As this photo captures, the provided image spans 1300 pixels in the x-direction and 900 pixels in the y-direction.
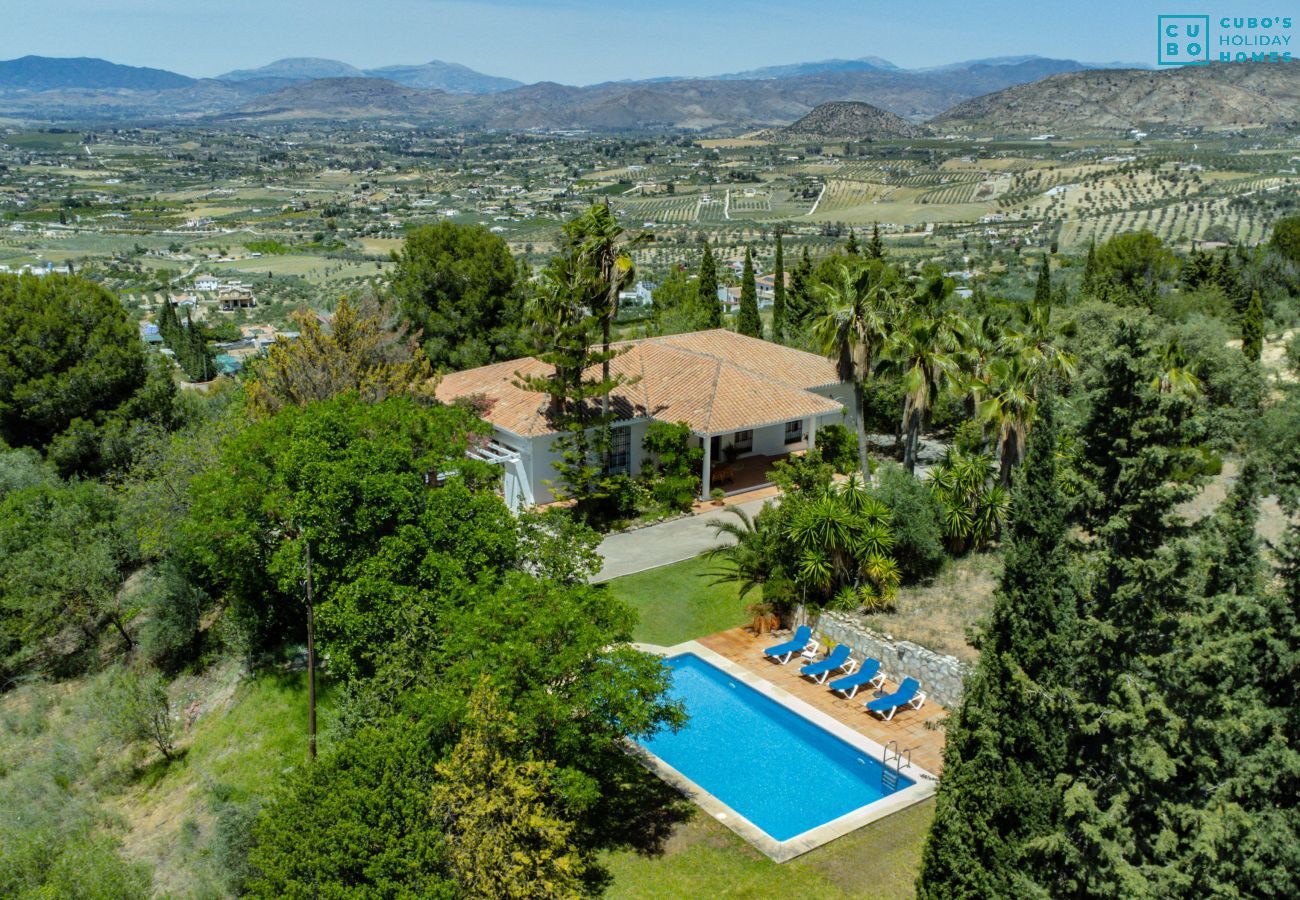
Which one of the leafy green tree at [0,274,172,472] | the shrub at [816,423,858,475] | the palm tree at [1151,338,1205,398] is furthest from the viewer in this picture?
the shrub at [816,423,858,475]

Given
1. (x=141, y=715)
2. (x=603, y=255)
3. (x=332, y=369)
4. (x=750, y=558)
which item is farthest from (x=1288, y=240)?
(x=141, y=715)

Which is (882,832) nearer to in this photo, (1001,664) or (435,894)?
(1001,664)

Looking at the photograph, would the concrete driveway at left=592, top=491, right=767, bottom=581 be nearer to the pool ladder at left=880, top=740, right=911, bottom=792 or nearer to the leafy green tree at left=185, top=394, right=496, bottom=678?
the leafy green tree at left=185, top=394, right=496, bottom=678

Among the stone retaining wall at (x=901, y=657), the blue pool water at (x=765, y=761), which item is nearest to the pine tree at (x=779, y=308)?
the stone retaining wall at (x=901, y=657)

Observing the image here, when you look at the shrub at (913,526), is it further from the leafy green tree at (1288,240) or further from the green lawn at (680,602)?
the leafy green tree at (1288,240)

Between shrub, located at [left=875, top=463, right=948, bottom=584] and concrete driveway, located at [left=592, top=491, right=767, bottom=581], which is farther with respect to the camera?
concrete driveway, located at [left=592, top=491, right=767, bottom=581]

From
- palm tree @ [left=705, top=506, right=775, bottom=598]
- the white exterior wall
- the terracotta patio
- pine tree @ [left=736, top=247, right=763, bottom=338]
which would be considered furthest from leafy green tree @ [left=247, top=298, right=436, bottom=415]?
pine tree @ [left=736, top=247, right=763, bottom=338]
